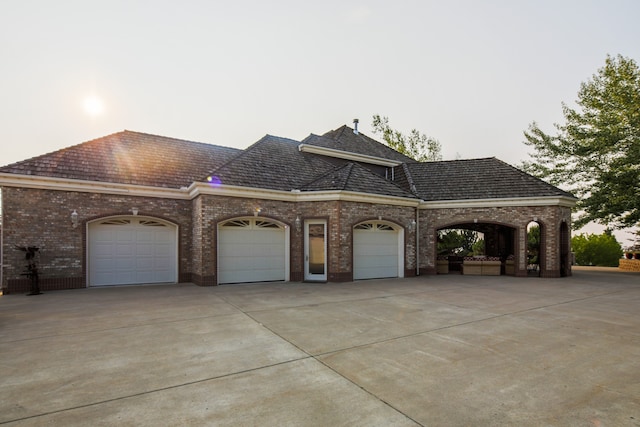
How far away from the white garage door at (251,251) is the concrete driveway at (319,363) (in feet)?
11.5

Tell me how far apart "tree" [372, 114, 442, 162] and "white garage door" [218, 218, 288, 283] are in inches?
1010

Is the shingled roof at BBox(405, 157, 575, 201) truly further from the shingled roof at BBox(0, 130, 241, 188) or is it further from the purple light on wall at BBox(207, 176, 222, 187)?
the shingled roof at BBox(0, 130, 241, 188)

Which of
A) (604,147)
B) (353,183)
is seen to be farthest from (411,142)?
(353,183)

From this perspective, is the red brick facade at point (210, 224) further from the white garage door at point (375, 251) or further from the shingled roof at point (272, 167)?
the shingled roof at point (272, 167)

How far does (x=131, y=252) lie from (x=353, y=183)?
29.6 ft

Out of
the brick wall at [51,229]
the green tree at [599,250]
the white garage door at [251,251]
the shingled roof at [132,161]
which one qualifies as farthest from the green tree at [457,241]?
the brick wall at [51,229]

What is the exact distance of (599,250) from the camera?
2131 centimetres

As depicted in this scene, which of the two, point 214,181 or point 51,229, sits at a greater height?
point 214,181

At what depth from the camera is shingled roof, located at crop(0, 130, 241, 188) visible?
35.7ft

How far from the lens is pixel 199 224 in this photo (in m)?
11.4

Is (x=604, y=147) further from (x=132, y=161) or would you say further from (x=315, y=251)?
(x=132, y=161)

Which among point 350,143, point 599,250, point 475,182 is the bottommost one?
point 599,250

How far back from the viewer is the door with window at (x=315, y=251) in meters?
12.5

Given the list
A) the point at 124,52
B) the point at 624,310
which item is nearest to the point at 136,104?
the point at 124,52
